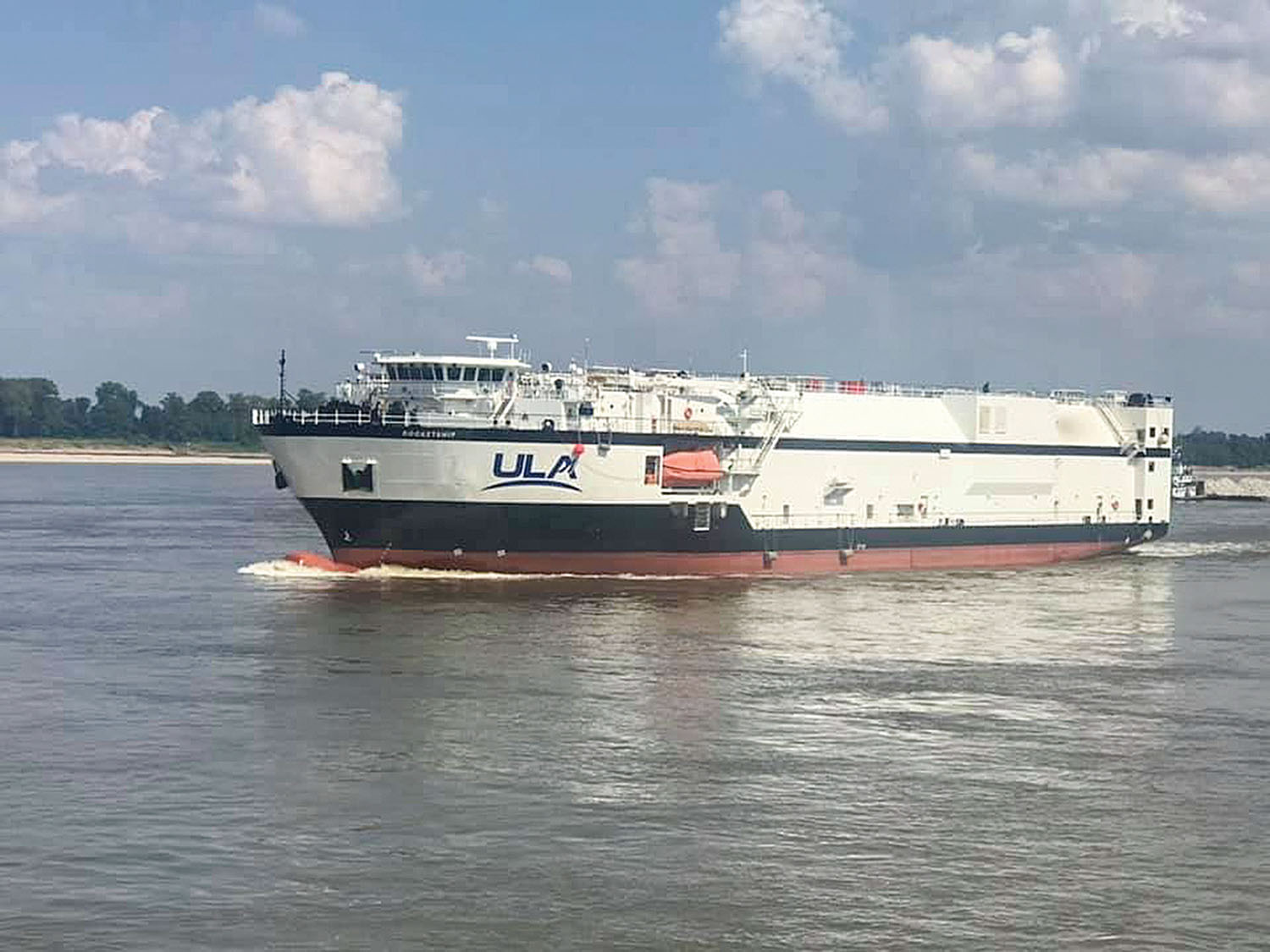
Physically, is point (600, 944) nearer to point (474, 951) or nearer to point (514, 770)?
point (474, 951)

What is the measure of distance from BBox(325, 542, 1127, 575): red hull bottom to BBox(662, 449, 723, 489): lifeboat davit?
2502 mm

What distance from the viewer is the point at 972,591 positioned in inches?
2211

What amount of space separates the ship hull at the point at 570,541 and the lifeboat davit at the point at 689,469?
3.64 ft

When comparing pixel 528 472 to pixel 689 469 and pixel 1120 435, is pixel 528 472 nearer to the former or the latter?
pixel 689 469

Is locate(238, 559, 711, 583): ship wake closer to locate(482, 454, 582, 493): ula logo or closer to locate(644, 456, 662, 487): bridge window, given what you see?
locate(482, 454, 582, 493): ula logo

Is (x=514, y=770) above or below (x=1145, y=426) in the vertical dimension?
below

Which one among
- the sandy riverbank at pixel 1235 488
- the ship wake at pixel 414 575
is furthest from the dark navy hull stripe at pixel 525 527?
the sandy riverbank at pixel 1235 488

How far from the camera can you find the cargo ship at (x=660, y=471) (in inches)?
2056

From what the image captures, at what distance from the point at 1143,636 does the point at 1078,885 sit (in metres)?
26.0

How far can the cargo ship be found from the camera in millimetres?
52219

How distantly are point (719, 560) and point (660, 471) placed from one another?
432 cm

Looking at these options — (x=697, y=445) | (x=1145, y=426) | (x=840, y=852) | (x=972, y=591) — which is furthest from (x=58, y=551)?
(x=840, y=852)

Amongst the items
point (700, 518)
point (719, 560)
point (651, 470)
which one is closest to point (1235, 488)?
point (719, 560)

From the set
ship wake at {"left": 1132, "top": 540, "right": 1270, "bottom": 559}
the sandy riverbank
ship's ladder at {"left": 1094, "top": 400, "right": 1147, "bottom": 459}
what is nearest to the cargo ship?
ship's ladder at {"left": 1094, "top": 400, "right": 1147, "bottom": 459}
